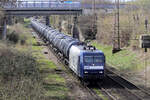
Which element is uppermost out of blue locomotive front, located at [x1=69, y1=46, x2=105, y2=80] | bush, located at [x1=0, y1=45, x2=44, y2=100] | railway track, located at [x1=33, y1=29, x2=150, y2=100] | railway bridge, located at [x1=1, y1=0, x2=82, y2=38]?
railway bridge, located at [x1=1, y1=0, x2=82, y2=38]

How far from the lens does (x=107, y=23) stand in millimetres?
41844

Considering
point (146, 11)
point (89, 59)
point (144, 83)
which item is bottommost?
point (144, 83)

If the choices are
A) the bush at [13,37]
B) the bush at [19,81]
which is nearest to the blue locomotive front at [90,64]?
the bush at [19,81]

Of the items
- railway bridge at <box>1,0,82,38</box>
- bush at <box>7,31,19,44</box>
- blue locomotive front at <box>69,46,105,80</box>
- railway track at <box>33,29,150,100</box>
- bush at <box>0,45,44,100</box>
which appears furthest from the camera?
railway bridge at <box>1,0,82,38</box>

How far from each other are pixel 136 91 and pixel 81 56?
4325mm

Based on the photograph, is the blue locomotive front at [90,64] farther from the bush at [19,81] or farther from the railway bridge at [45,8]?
the railway bridge at [45,8]

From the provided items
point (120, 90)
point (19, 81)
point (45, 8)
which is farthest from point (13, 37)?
point (120, 90)

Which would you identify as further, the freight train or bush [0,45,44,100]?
the freight train

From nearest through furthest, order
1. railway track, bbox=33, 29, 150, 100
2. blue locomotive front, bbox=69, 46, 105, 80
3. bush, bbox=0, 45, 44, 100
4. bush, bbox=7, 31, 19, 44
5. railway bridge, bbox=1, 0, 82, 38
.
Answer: bush, bbox=0, 45, 44, 100 < railway track, bbox=33, 29, 150, 100 < blue locomotive front, bbox=69, 46, 105, 80 < bush, bbox=7, 31, 19, 44 < railway bridge, bbox=1, 0, 82, 38

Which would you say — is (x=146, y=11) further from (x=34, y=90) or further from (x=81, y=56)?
(x=34, y=90)

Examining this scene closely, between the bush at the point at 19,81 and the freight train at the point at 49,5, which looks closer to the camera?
the bush at the point at 19,81

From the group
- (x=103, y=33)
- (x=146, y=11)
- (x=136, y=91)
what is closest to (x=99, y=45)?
(x=103, y=33)

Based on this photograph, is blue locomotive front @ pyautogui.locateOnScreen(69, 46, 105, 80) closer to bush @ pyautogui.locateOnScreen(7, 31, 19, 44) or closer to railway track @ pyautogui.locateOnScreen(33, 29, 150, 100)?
railway track @ pyautogui.locateOnScreen(33, 29, 150, 100)

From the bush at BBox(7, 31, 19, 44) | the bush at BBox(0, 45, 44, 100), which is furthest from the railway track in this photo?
the bush at BBox(7, 31, 19, 44)
